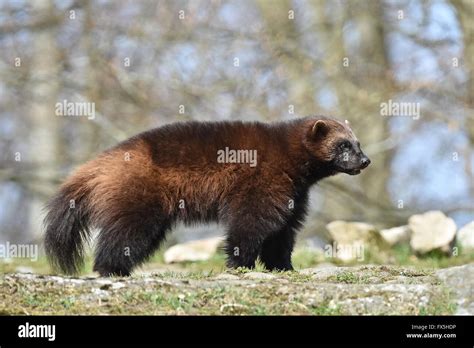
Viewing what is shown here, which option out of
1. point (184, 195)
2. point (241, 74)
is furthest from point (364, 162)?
point (241, 74)

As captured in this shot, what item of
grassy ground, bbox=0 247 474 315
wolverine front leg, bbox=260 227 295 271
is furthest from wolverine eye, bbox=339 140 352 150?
grassy ground, bbox=0 247 474 315

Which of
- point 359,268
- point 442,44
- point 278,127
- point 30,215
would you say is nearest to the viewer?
point 359,268

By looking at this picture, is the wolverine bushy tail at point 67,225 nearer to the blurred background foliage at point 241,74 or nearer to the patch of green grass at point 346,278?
the patch of green grass at point 346,278

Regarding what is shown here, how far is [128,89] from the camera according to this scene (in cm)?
1991

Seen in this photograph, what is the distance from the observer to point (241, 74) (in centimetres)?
2000

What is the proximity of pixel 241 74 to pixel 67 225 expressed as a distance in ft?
36.2

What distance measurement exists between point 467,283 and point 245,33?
13611 mm

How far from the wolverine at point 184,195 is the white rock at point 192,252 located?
162 inches

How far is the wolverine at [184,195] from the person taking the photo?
362 inches

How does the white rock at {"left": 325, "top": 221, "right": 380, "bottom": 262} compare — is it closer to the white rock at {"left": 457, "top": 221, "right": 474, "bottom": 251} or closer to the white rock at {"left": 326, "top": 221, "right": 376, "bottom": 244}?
the white rock at {"left": 326, "top": 221, "right": 376, "bottom": 244}

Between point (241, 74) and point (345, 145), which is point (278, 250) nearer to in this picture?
point (345, 145)

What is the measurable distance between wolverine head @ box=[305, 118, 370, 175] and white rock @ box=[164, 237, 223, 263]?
4139 mm

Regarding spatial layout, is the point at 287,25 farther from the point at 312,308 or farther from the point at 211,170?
the point at 312,308
